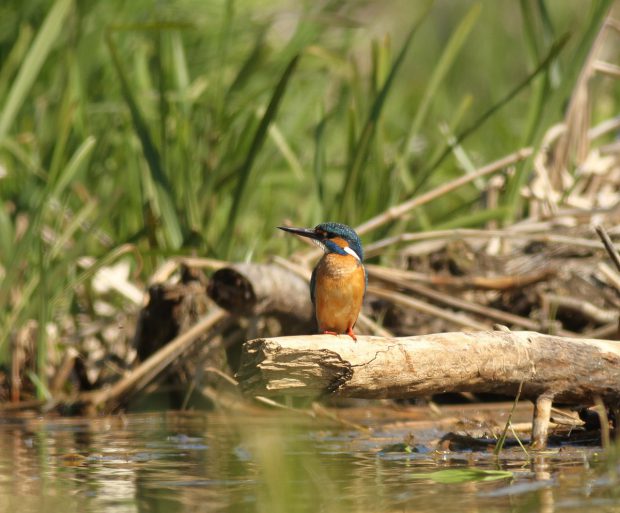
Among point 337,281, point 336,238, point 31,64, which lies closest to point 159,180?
point 31,64

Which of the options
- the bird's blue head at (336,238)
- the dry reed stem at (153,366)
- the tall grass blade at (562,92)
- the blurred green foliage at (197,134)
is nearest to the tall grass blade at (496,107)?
the blurred green foliage at (197,134)

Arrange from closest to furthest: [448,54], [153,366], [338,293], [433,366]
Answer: [433,366] < [338,293] < [153,366] < [448,54]

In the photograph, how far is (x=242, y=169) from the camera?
504 centimetres

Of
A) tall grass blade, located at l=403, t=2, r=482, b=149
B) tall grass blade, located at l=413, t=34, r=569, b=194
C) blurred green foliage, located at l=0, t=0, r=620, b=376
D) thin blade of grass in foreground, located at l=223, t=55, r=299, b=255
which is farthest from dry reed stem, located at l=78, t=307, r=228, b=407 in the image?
tall grass blade, located at l=403, t=2, r=482, b=149

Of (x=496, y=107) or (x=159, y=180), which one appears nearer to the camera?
(x=159, y=180)

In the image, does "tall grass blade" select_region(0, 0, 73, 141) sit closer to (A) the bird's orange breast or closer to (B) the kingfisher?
(B) the kingfisher

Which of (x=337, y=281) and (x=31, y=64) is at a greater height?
(x=31, y=64)

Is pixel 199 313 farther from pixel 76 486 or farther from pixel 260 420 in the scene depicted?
pixel 76 486

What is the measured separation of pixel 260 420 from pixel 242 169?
1.21m

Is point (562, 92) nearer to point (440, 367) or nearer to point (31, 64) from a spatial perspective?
point (31, 64)

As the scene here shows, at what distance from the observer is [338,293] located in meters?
3.88

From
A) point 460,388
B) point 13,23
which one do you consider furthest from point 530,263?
point 13,23

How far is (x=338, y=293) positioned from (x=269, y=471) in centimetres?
186

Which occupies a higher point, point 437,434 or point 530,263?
point 530,263
